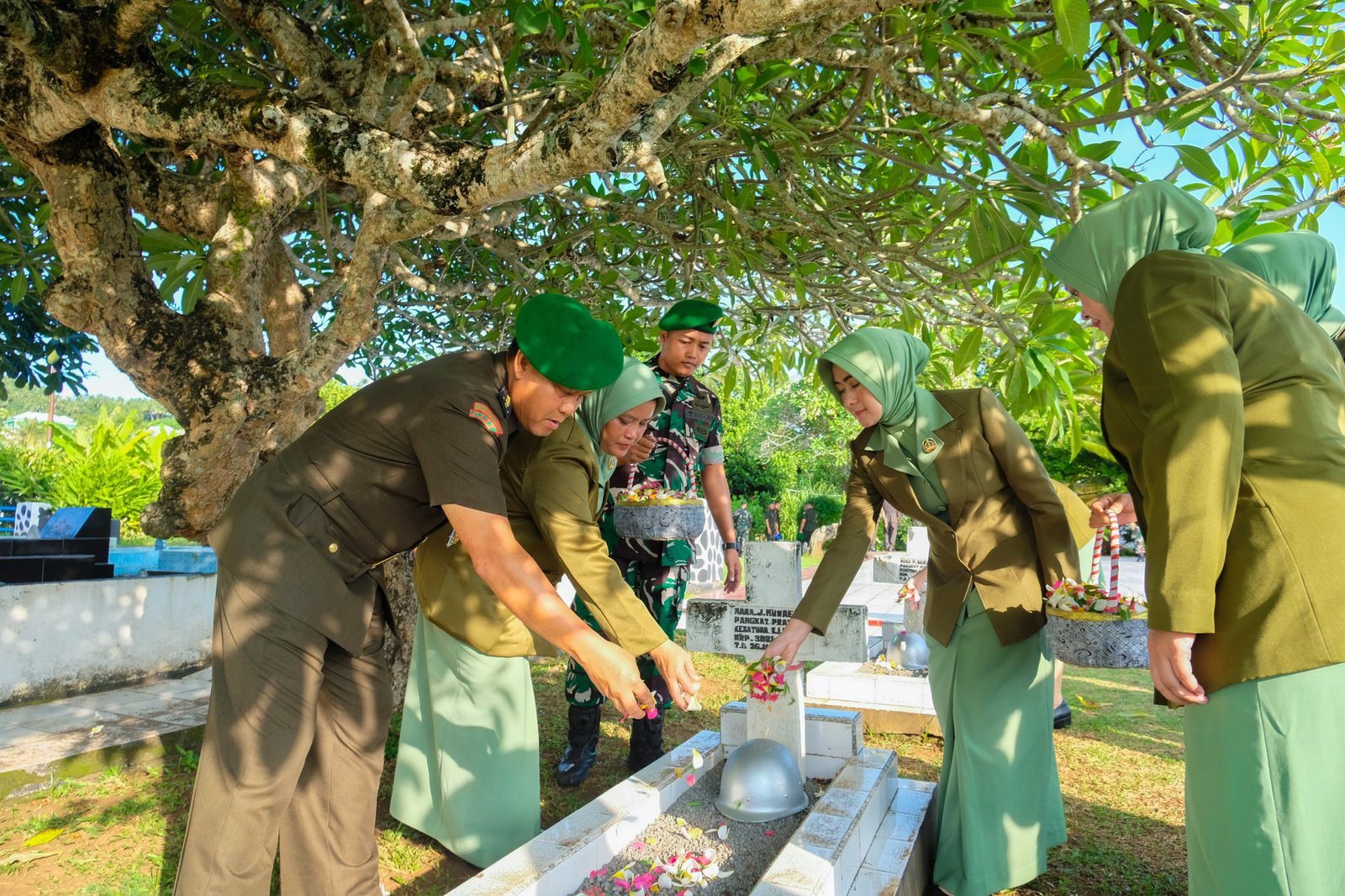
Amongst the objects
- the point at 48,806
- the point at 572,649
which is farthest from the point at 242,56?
the point at 572,649

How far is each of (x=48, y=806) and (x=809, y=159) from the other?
4.70 metres

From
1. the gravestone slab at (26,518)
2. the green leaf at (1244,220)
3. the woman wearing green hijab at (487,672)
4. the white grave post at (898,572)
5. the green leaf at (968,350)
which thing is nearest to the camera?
the green leaf at (1244,220)

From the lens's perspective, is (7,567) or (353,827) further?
(7,567)

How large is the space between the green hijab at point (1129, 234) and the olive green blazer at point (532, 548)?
1.58 meters

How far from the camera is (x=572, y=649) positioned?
216cm

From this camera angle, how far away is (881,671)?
20.0 feet

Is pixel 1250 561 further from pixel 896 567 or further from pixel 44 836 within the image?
pixel 896 567

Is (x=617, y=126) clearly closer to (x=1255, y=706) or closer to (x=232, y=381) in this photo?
(x=232, y=381)

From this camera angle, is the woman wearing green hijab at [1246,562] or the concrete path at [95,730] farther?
the concrete path at [95,730]

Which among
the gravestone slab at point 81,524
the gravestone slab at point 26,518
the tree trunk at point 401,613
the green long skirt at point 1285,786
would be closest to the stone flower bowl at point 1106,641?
the green long skirt at point 1285,786

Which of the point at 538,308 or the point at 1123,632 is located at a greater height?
the point at 538,308

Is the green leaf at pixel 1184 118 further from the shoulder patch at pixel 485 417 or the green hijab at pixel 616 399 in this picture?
the shoulder patch at pixel 485 417

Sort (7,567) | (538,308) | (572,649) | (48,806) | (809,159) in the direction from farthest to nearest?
(7,567)
(809,159)
(48,806)
(538,308)
(572,649)

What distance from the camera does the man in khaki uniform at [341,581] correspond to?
7.39ft
